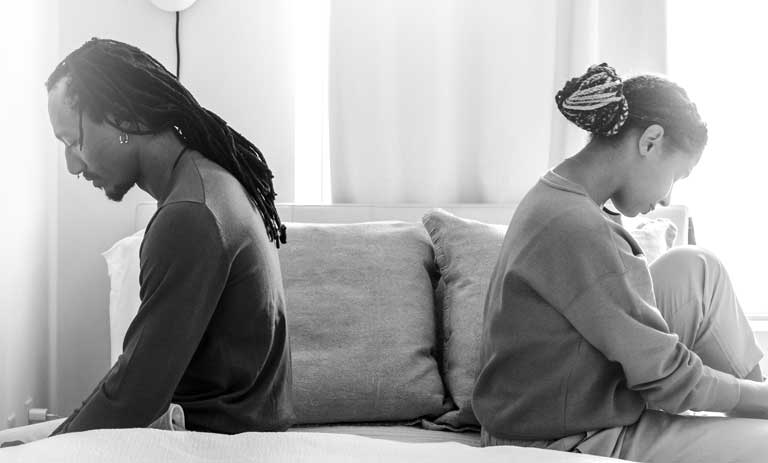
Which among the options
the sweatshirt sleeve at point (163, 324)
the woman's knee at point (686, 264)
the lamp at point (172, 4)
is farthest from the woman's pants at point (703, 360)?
the lamp at point (172, 4)

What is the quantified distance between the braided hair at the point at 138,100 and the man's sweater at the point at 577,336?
496mm

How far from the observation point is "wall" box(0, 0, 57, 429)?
2334 millimetres

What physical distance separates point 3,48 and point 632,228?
1620 millimetres

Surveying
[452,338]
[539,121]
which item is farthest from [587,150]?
[539,121]

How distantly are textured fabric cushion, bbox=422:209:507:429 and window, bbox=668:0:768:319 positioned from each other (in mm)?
935

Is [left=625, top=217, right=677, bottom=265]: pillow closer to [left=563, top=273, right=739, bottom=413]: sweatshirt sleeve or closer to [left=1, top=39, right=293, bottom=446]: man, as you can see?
[left=563, top=273, right=739, bottom=413]: sweatshirt sleeve

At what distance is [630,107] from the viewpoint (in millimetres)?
1720

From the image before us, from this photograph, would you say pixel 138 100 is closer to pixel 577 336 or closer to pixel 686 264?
pixel 577 336

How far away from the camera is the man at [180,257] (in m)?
1.33

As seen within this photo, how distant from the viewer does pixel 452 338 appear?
2.15 meters

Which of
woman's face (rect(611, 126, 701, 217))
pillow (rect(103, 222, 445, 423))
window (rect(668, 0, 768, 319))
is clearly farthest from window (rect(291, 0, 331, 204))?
woman's face (rect(611, 126, 701, 217))

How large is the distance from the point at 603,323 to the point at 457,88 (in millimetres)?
1299

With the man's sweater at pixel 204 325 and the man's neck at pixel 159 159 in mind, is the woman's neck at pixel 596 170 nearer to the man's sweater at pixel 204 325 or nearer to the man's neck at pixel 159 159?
the man's sweater at pixel 204 325

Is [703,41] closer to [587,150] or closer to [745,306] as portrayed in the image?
[745,306]
